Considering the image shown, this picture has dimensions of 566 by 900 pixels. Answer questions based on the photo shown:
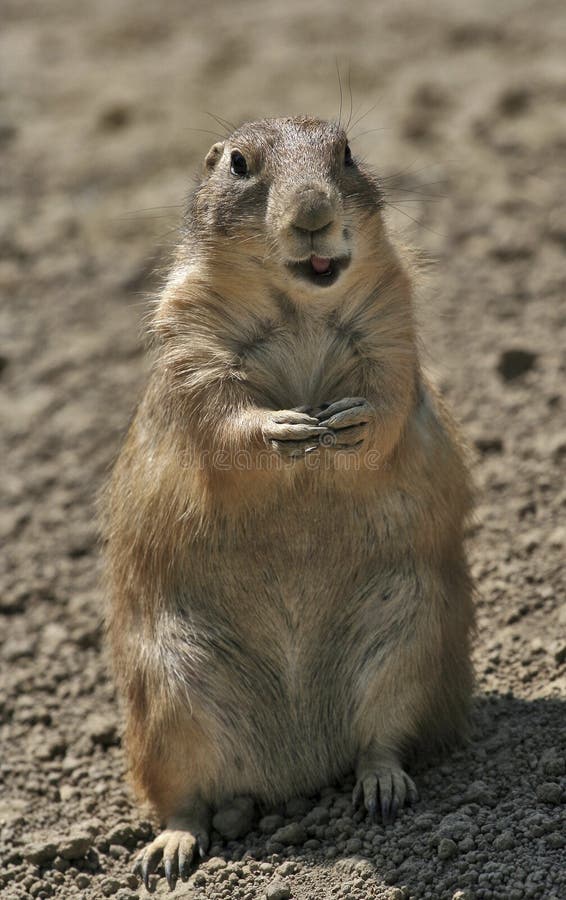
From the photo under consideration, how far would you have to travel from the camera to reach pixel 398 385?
16.4 feet

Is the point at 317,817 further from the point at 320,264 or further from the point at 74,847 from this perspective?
the point at 320,264

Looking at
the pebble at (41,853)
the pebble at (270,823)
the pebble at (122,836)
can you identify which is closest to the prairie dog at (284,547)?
the pebble at (270,823)

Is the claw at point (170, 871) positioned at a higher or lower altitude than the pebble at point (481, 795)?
lower

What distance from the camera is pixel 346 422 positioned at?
15.3 feet

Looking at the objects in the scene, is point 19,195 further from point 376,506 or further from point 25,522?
point 376,506

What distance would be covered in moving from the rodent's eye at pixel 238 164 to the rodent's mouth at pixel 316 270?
1.84 feet

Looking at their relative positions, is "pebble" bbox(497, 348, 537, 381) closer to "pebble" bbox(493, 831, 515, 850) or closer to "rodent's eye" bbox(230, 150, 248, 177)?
"rodent's eye" bbox(230, 150, 248, 177)

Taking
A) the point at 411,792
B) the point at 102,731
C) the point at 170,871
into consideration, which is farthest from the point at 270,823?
the point at 102,731

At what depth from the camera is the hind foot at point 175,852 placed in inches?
194


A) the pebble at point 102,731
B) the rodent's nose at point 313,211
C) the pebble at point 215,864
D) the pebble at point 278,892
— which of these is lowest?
the pebble at point 215,864

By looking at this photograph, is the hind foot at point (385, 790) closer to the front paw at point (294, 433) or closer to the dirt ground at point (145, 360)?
the dirt ground at point (145, 360)

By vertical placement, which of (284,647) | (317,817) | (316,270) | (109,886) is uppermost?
(316,270)

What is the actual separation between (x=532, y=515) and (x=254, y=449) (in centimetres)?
223

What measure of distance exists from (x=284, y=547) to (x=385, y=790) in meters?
0.94
